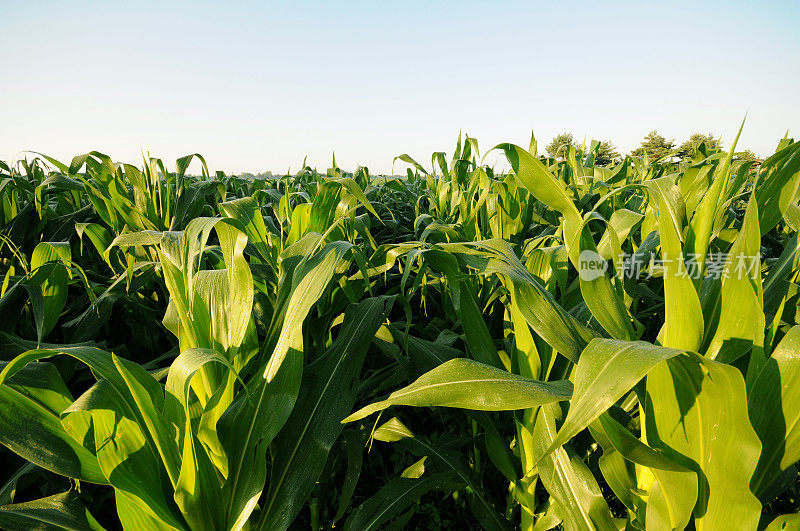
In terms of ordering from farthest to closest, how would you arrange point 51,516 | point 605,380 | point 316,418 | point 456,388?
point 316,418 → point 51,516 → point 456,388 → point 605,380

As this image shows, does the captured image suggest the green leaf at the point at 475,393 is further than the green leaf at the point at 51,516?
No

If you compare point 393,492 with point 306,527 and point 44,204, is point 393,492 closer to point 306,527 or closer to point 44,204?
point 306,527

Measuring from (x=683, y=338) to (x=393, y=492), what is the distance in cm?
65

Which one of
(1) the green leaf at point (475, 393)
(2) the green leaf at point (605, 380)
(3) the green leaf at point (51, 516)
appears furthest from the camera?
(3) the green leaf at point (51, 516)

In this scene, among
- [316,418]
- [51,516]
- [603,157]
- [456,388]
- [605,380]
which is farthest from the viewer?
[603,157]

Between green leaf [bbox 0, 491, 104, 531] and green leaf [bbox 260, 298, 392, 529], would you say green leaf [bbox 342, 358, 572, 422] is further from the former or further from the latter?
green leaf [bbox 0, 491, 104, 531]

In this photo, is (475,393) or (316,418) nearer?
(475,393)

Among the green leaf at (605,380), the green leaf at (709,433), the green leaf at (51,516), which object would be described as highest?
the green leaf at (605,380)

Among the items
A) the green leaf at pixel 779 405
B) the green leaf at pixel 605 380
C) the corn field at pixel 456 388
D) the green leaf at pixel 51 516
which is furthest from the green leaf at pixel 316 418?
the green leaf at pixel 779 405

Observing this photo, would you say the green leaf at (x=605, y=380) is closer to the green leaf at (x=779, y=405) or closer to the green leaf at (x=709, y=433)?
the green leaf at (x=709, y=433)

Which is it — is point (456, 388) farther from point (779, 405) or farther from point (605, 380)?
point (779, 405)

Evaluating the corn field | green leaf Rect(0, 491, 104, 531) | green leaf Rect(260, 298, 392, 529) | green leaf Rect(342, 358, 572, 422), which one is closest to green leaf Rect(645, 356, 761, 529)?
the corn field

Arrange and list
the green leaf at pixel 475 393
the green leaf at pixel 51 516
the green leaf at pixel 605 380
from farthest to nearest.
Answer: the green leaf at pixel 51 516 → the green leaf at pixel 475 393 → the green leaf at pixel 605 380

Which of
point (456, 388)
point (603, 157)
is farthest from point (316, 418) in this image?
point (603, 157)
